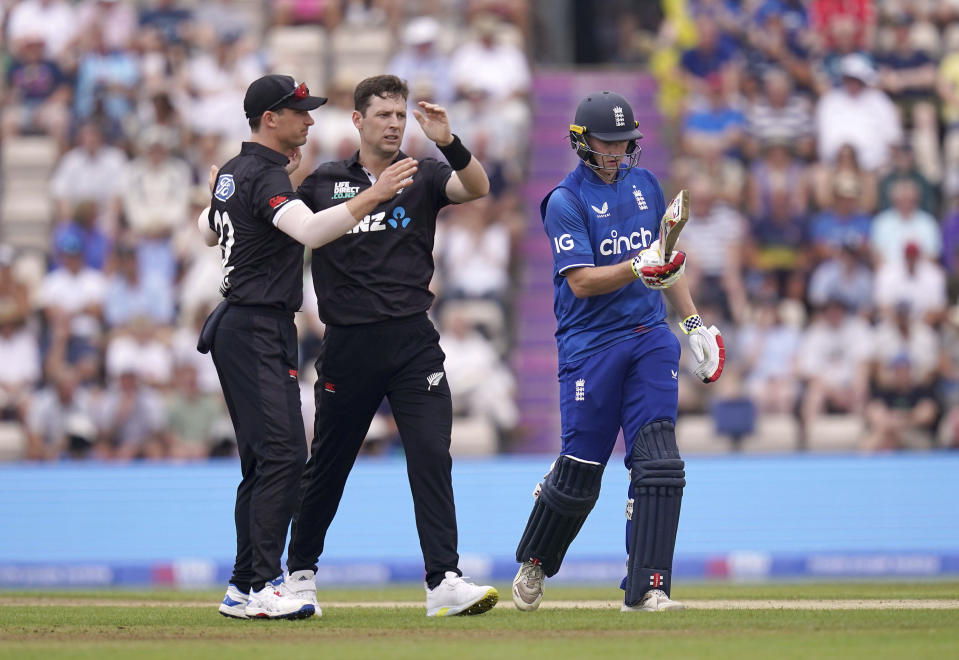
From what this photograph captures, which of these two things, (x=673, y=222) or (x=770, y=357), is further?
(x=770, y=357)

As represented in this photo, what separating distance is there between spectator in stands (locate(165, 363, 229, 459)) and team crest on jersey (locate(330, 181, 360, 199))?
24.4 ft

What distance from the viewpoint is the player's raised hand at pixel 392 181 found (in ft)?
25.0

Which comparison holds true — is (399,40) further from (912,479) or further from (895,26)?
(912,479)

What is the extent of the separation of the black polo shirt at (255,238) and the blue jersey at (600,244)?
1397 millimetres

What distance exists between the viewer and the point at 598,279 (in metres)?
8.07

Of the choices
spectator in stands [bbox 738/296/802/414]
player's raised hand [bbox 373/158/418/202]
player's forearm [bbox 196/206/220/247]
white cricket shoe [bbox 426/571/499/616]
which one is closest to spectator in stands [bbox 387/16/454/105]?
spectator in stands [bbox 738/296/802/414]

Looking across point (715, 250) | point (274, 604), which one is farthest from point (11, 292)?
point (274, 604)

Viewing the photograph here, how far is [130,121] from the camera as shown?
19.0 metres

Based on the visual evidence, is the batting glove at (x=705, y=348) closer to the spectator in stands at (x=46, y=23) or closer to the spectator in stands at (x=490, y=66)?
the spectator in stands at (x=490, y=66)

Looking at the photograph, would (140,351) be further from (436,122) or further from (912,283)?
(436,122)

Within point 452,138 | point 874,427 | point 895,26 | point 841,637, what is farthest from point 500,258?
point 841,637

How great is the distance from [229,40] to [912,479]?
421 inches

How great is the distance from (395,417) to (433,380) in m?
0.28

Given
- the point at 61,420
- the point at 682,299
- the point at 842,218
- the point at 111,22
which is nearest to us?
the point at 682,299
